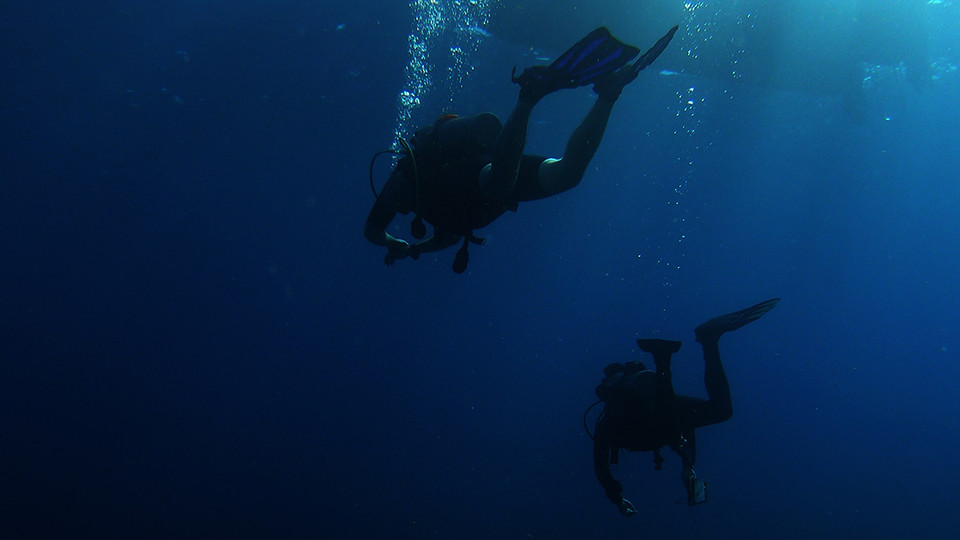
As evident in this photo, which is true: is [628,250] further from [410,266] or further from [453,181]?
[453,181]

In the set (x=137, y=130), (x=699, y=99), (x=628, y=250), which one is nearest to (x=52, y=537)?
(x=137, y=130)

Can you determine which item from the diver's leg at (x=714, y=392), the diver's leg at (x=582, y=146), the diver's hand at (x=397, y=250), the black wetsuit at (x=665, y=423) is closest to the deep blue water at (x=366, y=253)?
the diver's leg at (x=714, y=392)

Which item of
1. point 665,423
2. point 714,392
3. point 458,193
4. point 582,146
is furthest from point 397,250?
point 714,392

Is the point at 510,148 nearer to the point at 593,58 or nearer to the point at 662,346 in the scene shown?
the point at 593,58

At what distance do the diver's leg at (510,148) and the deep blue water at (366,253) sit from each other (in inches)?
451

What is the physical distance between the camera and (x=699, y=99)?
18859 millimetres

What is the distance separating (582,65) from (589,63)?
4 centimetres

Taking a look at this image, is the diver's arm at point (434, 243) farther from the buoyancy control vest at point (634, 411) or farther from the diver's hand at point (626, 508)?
the diver's hand at point (626, 508)

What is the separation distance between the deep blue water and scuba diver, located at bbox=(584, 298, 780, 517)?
10.3 metres

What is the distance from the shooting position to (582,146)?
2934mm

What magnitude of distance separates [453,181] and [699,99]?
59.6 ft

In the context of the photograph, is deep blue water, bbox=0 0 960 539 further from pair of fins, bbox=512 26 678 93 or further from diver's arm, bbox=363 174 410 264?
pair of fins, bbox=512 26 678 93

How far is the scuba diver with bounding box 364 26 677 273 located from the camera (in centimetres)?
296

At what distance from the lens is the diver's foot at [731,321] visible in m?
5.33
